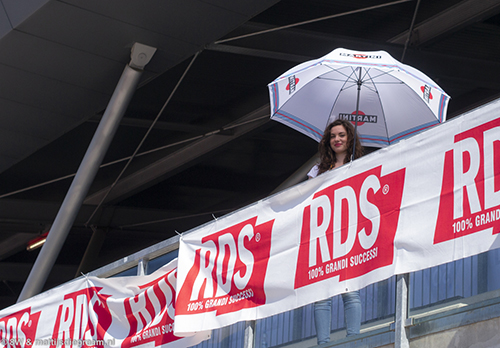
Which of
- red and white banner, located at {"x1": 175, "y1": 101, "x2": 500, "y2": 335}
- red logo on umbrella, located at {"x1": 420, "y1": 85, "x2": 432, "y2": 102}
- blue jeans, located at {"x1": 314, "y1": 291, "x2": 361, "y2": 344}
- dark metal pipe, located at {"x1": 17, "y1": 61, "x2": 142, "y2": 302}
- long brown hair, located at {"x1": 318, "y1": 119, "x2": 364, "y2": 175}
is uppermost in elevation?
dark metal pipe, located at {"x1": 17, "y1": 61, "x2": 142, "y2": 302}

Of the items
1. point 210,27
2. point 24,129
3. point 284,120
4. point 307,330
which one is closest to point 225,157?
point 24,129

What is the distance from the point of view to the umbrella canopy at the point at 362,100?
25.7ft

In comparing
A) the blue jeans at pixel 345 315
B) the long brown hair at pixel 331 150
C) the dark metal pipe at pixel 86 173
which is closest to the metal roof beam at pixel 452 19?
the dark metal pipe at pixel 86 173

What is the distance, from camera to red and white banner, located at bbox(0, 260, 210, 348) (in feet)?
26.9

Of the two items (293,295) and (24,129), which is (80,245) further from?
→ (293,295)

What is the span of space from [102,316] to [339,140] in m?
4.05

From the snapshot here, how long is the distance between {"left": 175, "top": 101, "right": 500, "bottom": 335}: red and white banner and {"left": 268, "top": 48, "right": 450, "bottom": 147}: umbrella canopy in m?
1.47

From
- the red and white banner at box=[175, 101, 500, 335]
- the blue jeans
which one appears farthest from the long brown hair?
the blue jeans

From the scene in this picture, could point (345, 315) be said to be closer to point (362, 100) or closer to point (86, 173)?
point (362, 100)

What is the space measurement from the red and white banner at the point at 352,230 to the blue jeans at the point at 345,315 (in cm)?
8

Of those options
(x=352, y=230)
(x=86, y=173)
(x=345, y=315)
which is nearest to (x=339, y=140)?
(x=352, y=230)

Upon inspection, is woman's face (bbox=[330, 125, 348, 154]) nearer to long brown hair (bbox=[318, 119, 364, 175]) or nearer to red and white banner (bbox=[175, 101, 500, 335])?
long brown hair (bbox=[318, 119, 364, 175])

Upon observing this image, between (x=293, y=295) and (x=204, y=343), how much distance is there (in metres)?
1.80

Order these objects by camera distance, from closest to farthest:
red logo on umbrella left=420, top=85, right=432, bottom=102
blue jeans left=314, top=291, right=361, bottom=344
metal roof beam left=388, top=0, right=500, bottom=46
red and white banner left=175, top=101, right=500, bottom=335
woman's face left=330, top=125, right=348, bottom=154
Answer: red and white banner left=175, top=101, right=500, bottom=335 → blue jeans left=314, top=291, right=361, bottom=344 → woman's face left=330, top=125, right=348, bottom=154 → red logo on umbrella left=420, top=85, right=432, bottom=102 → metal roof beam left=388, top=0, right=500, bottom=46
